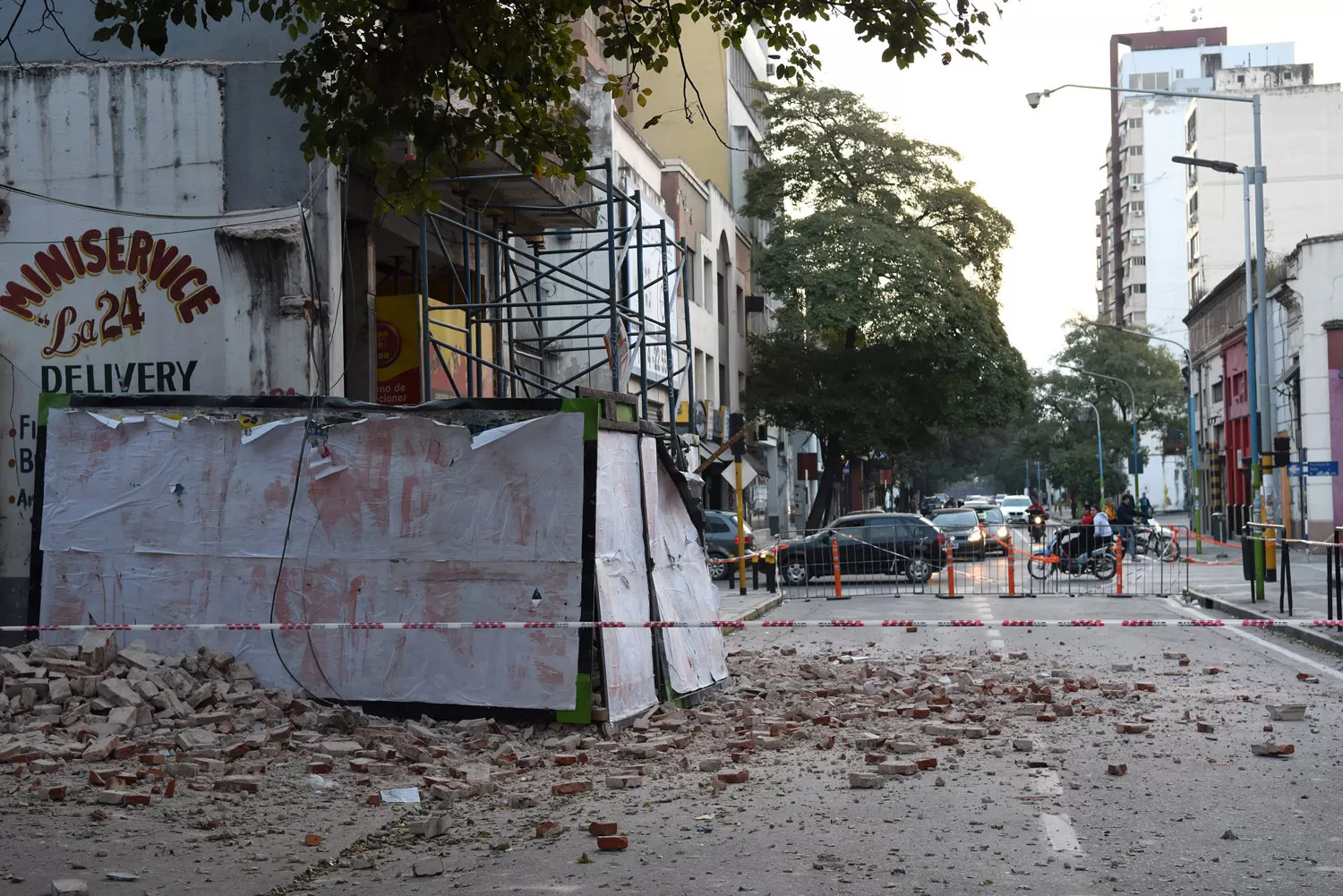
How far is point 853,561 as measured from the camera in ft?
100

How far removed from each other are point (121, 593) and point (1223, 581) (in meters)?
22.6

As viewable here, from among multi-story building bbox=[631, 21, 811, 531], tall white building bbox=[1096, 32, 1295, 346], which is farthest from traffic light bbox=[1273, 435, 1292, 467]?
tall white building bbox=[1096, 32, 1295, 346]

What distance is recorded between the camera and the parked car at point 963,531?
3672 centimetres

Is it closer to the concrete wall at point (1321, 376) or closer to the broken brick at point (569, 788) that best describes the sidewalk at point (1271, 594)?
the concrete wall at point (1321, 376)

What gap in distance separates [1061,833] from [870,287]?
45.2 m

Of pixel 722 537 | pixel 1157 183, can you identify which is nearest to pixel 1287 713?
pixel 722 537

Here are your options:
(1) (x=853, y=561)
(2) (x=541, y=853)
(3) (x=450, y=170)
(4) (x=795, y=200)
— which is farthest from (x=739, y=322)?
(2) (x=541, y=853)

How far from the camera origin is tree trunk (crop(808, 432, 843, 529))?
2117 inches

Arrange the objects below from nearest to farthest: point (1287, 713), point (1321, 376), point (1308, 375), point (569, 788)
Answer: point (569, 788) → point (1287, 713) → point (1321, 376) → point (1308, 375)

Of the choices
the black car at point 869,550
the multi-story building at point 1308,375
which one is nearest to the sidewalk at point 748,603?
the black car at point 869,550

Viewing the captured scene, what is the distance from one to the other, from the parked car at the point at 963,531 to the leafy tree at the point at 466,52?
84.5ft

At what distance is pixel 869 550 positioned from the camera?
30484 millimetres

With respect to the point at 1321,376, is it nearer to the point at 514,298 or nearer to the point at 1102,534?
the point at 1102,534

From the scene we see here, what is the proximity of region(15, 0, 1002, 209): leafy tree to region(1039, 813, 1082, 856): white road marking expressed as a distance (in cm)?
Result: 458
